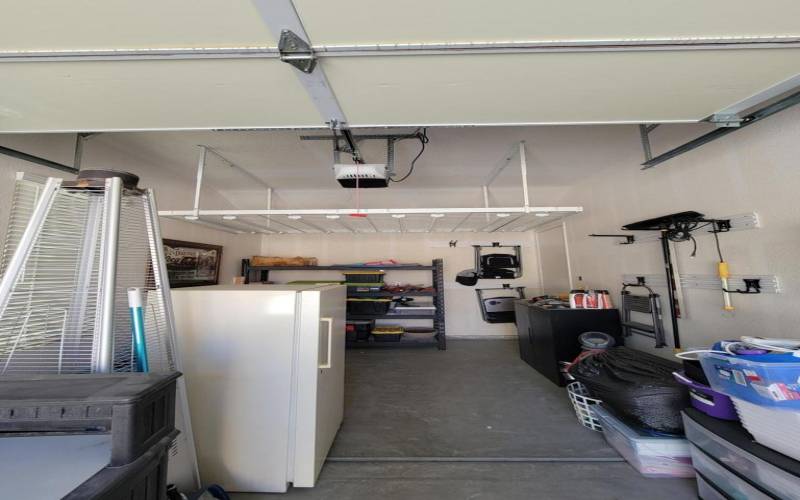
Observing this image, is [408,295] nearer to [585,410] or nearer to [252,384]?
[585,410]

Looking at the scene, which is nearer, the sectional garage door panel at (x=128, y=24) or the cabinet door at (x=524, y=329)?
the sectional garage door panel at (x=128, y=24)

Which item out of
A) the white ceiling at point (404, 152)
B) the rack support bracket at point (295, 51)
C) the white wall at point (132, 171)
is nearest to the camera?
the rack support bracket at point (295, 51)

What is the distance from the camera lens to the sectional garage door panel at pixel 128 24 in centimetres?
72

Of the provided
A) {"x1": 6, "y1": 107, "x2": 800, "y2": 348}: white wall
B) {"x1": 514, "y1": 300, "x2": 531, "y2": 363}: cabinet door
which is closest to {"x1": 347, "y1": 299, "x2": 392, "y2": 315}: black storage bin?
{"x1": 6, "y1": 107, "x2": 800, "y2": 348}: white wall

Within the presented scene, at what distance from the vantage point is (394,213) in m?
2.39

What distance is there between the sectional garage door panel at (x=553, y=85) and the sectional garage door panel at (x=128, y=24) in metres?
0.31

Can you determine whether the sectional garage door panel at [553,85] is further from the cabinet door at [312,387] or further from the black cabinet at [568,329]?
the black cabinet at [568,329]

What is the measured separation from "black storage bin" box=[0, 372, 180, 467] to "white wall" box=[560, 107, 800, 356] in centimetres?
310

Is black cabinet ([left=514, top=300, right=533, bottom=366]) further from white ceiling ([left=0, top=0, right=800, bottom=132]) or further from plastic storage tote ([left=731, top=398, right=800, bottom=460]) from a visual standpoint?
white ceiling ([left=0, top=0, right=800, bottom=132])

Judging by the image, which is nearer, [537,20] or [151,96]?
[537,20]

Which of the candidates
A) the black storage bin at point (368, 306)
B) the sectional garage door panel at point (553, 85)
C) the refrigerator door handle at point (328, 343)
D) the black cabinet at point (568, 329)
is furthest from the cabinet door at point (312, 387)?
the black storage bin at point (368, 306)

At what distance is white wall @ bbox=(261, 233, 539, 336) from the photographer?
186 inches

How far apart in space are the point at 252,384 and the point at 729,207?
11.1 ft

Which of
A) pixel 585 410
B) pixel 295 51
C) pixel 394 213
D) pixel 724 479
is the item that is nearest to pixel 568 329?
pixel 585 410
